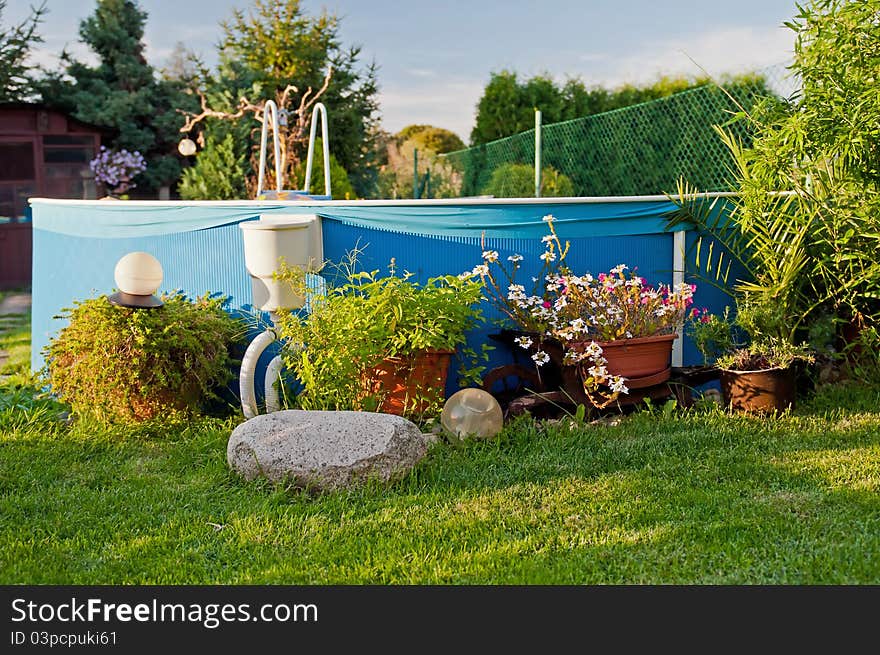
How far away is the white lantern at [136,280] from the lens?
15.0ft

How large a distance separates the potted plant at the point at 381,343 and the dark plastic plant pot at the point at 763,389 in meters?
1.36

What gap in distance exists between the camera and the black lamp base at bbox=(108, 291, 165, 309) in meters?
4.57

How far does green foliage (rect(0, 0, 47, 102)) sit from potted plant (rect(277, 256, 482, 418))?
33.5 feet

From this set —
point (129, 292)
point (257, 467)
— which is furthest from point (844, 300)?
point (129, 292)

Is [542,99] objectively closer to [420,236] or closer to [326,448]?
[420,236]

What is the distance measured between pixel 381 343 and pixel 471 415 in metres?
0.57

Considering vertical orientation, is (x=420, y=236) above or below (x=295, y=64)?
below

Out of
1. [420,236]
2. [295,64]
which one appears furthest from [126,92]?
[420,236]

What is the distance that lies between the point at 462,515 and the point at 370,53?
35.3ft

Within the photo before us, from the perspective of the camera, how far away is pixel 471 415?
168 inches

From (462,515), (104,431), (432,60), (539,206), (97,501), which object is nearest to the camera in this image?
(462,515)

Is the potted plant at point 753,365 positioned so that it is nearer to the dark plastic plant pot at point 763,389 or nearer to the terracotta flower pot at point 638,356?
the dark plastic plant pot at point 763,389
